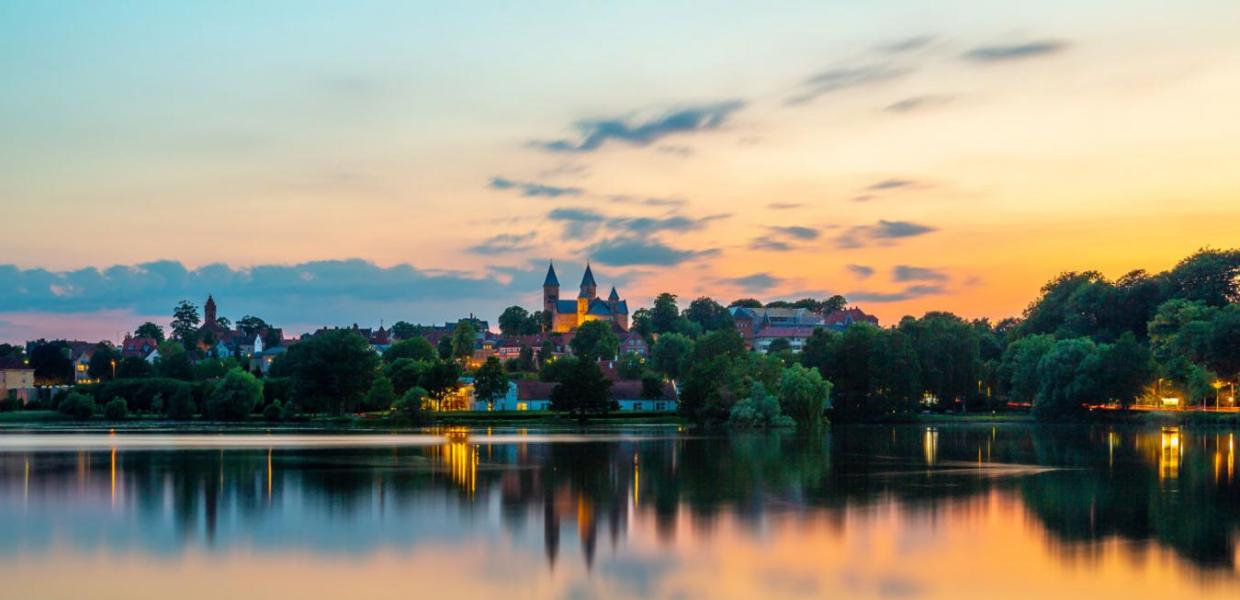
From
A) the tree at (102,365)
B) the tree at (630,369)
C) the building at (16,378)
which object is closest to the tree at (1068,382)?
the tree at (630,369)

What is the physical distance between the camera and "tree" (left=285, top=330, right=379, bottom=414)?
9325 centimetres

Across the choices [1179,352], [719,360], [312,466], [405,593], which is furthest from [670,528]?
[1179,352]

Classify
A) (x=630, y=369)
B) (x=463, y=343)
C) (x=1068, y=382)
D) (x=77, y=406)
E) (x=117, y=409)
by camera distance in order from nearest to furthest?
(x=1068, y=382)
(x=117, y=409)
(x=77, y=406)
(x=630, y=369)
(x=463, y=343)

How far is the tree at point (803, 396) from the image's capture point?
83250 mm

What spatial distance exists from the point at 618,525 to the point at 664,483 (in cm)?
947

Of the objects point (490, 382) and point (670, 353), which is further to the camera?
point (670, 353)

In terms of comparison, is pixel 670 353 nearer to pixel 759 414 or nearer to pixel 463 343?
pixel 463 343

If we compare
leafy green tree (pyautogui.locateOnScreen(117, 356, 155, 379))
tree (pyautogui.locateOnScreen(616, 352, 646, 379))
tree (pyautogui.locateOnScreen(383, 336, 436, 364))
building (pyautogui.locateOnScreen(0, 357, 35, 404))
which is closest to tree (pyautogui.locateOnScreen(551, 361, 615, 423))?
tree (pyautogui.locateOnScreen(616, 352, 646, 379))

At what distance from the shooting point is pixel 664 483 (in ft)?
123

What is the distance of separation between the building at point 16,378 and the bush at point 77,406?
85.6 feet

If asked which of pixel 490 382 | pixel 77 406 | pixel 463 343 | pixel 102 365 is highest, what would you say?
pixel 463 343

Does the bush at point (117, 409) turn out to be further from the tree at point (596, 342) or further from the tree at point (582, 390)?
the tree at point (596, 342)

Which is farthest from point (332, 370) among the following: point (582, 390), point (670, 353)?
point (670, 353)

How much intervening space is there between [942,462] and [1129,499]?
1411cm
